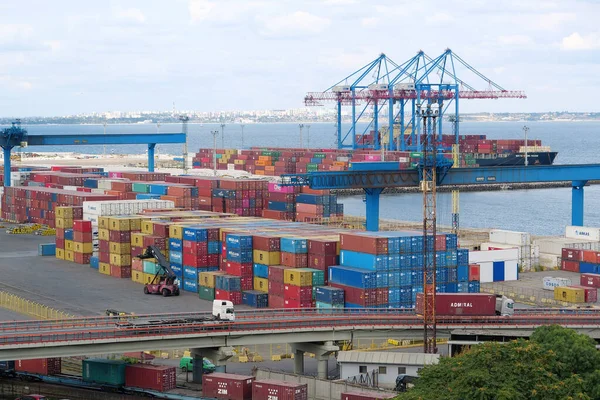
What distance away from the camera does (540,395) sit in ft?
111

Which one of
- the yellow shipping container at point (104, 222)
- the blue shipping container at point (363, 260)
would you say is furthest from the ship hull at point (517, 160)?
the blue shipping container at point (363, 260)

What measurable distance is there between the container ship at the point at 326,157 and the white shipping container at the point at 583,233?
51681 mm

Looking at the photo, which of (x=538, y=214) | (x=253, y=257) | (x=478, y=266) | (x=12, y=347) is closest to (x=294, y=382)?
(x=12, y=347)

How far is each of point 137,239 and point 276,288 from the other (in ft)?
45.6

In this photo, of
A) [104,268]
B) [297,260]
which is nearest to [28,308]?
[104,268]

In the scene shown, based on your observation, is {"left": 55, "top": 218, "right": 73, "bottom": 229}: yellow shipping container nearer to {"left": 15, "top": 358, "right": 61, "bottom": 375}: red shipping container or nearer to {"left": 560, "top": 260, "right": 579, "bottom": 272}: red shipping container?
{"left": 15, "top": 358, "right": 61, "bottom": 375}: red shipping container

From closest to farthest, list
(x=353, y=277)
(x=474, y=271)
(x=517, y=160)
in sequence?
(x=353, y=277) < (x=474, y=271) < (x=517, y=160)

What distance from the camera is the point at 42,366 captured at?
4594 centimetres

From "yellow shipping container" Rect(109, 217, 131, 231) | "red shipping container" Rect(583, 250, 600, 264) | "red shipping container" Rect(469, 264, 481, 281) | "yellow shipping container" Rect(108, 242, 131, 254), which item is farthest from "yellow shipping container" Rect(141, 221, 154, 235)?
"red shipping container" Rect(583, 250, 600, 264)

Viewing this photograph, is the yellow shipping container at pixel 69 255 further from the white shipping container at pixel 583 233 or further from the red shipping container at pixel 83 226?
the white shipping container at pixel 583 233

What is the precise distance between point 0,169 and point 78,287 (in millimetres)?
79449

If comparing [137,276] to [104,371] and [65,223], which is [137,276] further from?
[104,371]

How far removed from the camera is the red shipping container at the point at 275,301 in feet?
182

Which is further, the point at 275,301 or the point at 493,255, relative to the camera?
the point at 493,255
